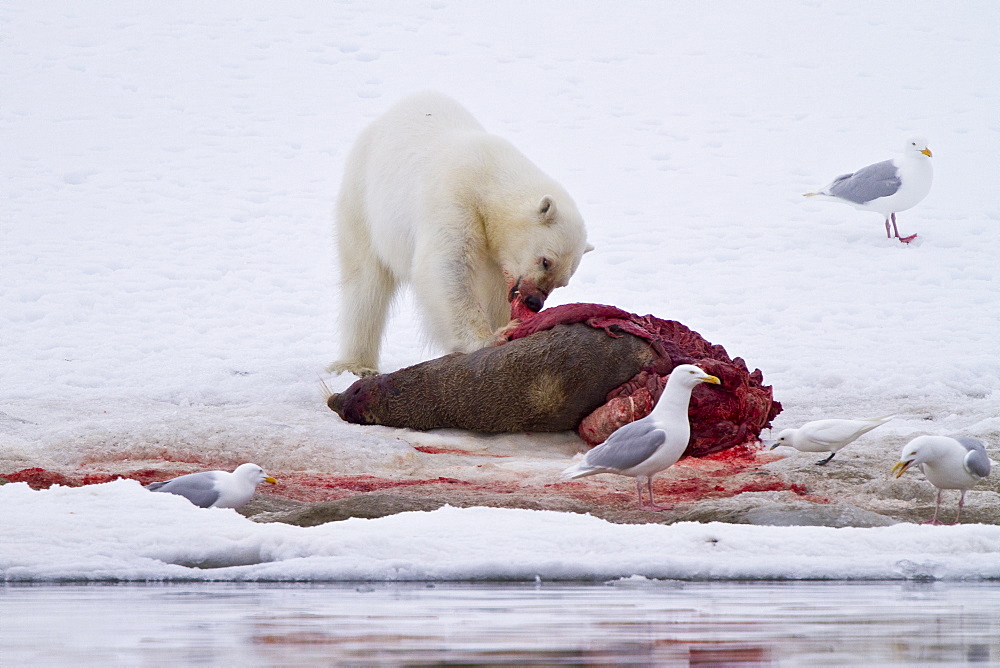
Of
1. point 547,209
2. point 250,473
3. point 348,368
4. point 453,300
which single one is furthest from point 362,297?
point 250,473

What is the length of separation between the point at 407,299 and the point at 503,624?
11.9 m

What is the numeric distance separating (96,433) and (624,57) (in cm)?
1584

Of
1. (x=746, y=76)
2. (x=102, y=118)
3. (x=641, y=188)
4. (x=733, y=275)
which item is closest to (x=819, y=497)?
(x=733, y=275)

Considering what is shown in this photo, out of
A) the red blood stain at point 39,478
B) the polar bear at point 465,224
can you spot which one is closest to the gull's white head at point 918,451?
the red blood stain at point 39,478

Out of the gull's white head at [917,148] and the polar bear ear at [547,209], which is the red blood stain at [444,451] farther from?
the gull's white head at [917,148]

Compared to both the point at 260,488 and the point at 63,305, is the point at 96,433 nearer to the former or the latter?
the point at 260,488

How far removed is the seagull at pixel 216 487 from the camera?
4.01 metres

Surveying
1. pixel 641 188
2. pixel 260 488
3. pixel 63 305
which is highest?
pixel 641 188

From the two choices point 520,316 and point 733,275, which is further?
point 733,275

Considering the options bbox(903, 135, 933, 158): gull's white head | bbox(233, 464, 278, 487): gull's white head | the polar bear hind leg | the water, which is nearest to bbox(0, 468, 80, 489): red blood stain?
bbox(233, 464, 278, 487): gull's white head

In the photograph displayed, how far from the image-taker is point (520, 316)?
726cm

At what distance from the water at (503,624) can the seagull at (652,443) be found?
1.28 metres

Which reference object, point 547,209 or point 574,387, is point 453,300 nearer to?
point 547,209

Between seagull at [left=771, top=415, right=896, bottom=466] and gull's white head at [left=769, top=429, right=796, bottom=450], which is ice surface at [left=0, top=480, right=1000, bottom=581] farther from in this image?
gull's white head at [left=769, top=429, right=796, bottom=450]
